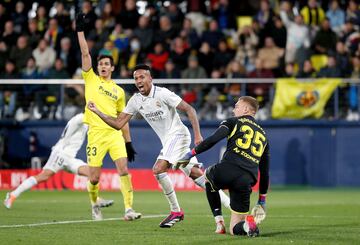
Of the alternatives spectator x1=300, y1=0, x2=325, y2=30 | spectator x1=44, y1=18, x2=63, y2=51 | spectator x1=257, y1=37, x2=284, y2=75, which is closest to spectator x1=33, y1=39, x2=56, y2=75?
spectator x1=44, y1=18, x2=63, y2=51

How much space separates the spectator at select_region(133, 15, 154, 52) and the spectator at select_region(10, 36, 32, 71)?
2.95 metres

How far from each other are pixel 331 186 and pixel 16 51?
9185 mm

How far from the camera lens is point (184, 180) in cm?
2255

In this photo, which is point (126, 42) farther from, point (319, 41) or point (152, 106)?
point (152, 106)

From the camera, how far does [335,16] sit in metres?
24.6

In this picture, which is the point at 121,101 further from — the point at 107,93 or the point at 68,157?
the point at 68,157

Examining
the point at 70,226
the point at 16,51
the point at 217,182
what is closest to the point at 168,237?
the point at 217,182

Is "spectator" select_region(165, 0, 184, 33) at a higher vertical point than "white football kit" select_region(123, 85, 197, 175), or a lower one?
higher

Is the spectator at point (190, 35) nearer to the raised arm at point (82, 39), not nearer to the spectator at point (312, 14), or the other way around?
the spectator at point (312, 14)

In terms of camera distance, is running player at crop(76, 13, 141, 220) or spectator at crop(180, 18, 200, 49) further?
spectator at crop(180, 18, 200, 49)

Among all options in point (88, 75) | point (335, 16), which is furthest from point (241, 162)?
point (335, 16)

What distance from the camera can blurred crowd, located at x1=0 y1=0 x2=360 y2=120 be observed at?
77.2 feet

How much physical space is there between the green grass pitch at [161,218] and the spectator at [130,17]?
6.77 meters

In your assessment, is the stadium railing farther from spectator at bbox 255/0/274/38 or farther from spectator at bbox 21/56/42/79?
spectator at bbox 255/0/274/38
